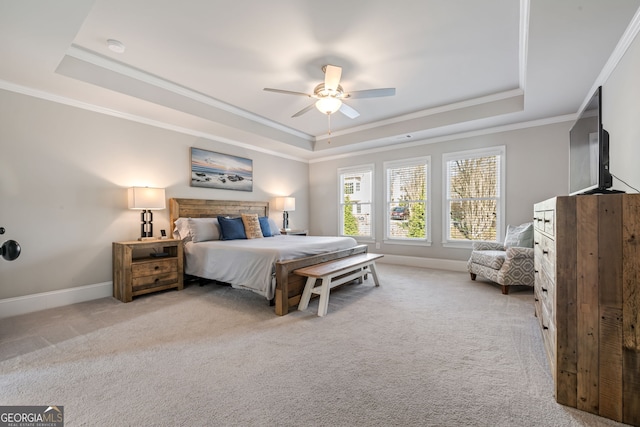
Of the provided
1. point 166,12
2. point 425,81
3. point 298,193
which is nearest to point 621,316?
point 425,81

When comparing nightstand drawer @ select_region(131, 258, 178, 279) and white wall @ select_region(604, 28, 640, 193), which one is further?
nightstand drawer @ select_region(131, 258, 178, 279)

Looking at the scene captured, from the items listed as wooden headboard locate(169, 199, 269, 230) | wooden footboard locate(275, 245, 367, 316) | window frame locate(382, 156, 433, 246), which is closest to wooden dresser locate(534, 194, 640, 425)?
wooden footboard locate(275, 245, 367, 316)

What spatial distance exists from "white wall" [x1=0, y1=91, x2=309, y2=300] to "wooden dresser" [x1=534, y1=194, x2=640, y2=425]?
4.69 metres

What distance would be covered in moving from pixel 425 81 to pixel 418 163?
6.77 feet

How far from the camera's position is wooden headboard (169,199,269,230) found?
14.2 feet

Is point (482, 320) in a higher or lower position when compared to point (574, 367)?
lower

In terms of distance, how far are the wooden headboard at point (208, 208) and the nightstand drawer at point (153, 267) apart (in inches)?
29.7

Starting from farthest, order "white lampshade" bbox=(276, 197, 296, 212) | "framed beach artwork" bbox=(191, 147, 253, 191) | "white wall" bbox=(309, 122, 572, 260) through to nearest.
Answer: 1. "white lampshade" bbox=(276, 197, 296, 212)
2. "framed beach artwork" bbox=(191, 147, 253, 191)
3. "white wall" bbox=(309, 122, 572, 260)

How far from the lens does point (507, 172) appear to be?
4457mm

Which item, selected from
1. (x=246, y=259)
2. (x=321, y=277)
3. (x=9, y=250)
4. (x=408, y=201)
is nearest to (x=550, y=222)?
(x=321, y=277)

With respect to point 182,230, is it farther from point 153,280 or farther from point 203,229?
point 153,280

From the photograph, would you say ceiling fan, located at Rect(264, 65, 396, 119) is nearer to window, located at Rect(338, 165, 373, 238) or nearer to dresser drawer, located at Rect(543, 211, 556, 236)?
dresser drawer, located at Rect(543, 211, 556, 236)

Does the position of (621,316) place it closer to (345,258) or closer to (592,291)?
(592,291)

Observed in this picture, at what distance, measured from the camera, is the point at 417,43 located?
107 inches
